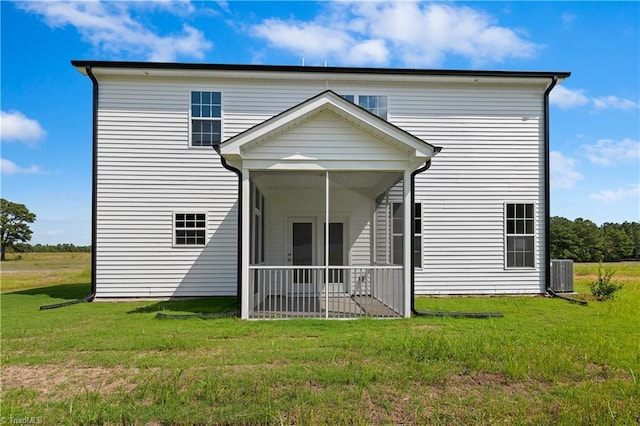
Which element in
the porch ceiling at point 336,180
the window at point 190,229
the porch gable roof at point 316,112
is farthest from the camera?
the window at point 190,229

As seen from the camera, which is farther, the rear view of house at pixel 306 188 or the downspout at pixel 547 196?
the downspout at pixel 547 196

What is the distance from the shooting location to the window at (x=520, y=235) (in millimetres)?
11648

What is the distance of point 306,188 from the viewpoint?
1154 cm

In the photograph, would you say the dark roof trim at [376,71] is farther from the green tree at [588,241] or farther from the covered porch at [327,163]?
the green tree at [588,241]

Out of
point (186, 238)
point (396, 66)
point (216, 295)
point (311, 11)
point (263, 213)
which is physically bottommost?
point (216, 295)

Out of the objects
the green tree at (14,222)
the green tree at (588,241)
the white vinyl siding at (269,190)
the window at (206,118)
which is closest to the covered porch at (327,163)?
the white vinyl siding at (269,190)

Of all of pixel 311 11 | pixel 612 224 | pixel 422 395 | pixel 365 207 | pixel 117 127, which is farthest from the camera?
pixel 612 224

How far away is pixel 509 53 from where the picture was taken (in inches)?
467

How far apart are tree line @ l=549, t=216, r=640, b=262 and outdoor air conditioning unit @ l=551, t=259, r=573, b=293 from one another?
3259 centimetres

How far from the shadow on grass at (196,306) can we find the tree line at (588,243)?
39.4 m

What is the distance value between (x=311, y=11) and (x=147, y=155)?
5648 millimetres

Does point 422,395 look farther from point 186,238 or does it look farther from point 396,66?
point 396,66

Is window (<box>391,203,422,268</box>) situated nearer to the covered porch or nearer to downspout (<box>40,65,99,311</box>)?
the covered porch

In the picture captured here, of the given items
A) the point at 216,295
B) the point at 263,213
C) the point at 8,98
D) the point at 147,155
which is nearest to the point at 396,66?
the point at 263,213
